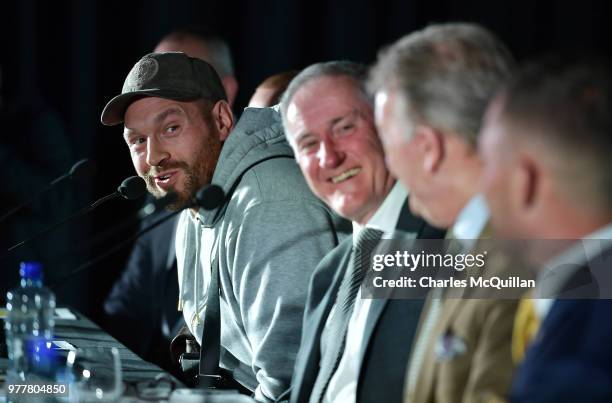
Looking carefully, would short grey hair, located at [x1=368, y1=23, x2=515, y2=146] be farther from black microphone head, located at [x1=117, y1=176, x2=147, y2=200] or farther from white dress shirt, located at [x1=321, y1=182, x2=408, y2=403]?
black microphone head, located at [x1=117, y1=176, x2=147, y2=200]

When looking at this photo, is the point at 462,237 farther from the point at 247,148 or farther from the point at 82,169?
the point at 82,169

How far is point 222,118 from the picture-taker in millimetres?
3213

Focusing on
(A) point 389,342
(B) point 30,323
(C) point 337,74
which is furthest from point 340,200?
(B) point 30,323

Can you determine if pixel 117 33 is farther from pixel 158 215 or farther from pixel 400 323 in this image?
pixel 400 323

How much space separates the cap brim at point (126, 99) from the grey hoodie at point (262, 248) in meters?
0.19

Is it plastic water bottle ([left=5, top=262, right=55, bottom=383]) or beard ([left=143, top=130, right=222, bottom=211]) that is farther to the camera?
beard ([left=143, top=130, right=222, bottom=211])

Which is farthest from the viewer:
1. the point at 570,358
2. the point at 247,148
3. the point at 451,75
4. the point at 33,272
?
the point at 247,148

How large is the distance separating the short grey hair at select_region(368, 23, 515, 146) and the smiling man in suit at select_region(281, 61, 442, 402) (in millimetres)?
425

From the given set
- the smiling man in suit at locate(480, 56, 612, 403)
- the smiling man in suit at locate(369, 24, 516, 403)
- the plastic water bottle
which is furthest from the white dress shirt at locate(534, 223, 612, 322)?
the plastic water bottle

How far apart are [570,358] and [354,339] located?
33.3 inches

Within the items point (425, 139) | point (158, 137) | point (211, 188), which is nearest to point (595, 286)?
point (425, 139)

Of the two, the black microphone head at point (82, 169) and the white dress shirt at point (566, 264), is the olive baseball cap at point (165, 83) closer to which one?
the black microphone head at point (82, 169)

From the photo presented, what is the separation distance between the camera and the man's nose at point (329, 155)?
2348 mm

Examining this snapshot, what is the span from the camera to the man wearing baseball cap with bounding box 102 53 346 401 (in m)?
2.69
